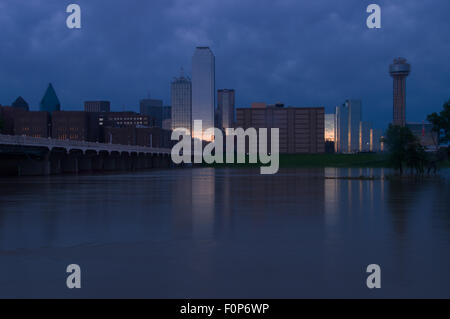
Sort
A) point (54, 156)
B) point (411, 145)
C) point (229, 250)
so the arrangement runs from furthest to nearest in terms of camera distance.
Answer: point (54, 156)
point (411, 145)
point (229, 250)

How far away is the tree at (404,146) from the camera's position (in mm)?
62219

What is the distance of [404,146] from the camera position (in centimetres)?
6294

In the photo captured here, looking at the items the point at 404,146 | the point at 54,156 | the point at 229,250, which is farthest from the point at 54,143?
the point at 229,250

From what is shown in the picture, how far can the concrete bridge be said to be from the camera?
211 feet

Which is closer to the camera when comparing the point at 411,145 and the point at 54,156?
the point at 411,145

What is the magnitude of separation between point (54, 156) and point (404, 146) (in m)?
57.2

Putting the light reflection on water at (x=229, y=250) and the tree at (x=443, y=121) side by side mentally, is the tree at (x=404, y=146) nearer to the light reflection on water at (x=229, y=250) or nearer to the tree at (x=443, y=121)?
the tree at (x=443, y=121)

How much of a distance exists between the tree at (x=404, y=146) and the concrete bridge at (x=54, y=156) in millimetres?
49708

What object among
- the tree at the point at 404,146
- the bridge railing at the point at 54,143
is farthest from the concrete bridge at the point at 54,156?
the tree at the point at 404,146

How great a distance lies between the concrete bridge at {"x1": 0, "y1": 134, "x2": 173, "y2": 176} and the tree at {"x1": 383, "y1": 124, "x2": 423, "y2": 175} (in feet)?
163

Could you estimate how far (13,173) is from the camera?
233ft

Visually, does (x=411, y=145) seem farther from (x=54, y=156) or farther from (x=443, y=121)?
(x=54, y=156)

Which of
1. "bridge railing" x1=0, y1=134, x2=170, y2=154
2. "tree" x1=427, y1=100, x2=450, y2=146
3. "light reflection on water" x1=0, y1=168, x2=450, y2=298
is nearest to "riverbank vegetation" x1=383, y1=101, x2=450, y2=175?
"tree" x1=427, y1=100, x2=450, y2=146
